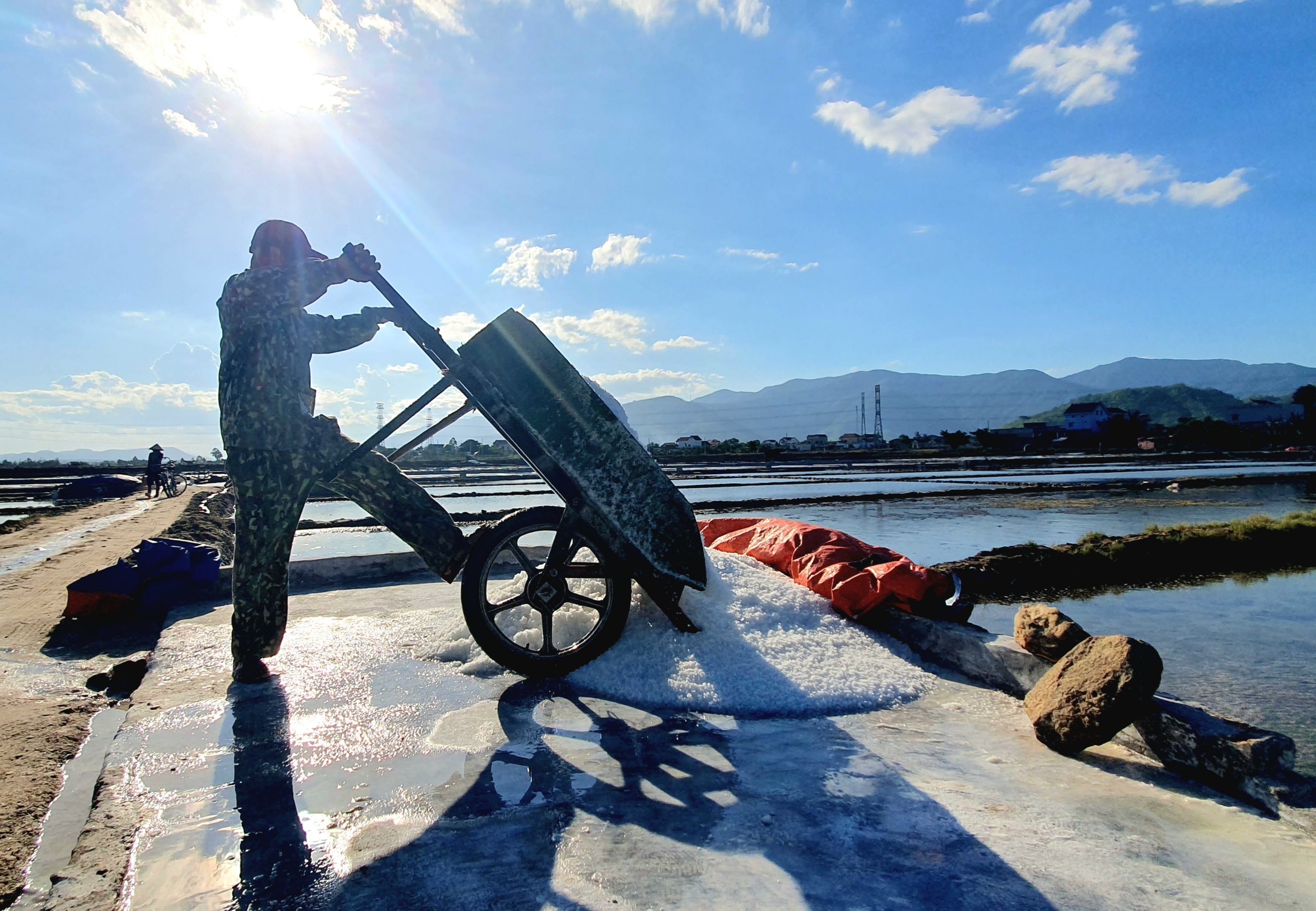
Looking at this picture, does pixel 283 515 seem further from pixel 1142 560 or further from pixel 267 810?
pixel 1142 560

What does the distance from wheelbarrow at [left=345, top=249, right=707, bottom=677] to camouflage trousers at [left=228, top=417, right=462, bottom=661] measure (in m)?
0.16

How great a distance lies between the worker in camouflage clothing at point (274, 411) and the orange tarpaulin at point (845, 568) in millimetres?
2049

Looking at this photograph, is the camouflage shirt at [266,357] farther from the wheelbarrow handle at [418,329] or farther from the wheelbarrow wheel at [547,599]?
the wheelbarrow wheel at [547,599]

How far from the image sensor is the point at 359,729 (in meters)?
2.81

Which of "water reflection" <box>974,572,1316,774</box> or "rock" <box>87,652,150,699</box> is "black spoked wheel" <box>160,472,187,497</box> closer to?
"rock" <box>87,652,150,699</box>

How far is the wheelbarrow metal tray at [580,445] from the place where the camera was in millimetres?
3441

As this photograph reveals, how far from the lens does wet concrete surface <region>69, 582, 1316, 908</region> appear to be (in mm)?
1778

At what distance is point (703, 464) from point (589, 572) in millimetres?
45625

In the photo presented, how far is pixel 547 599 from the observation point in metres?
3.47

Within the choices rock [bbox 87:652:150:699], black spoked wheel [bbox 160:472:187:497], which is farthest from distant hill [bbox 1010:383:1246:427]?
rock [bbox 87:652:150:699]

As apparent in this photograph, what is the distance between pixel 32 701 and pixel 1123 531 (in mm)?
13208

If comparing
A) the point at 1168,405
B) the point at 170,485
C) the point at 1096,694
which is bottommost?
the point at 1096,694

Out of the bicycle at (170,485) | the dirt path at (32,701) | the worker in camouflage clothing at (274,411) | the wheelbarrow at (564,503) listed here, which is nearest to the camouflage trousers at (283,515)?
the worker in camouflage clothing at (274,411)

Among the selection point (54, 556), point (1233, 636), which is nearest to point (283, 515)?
point (1233, 636)
